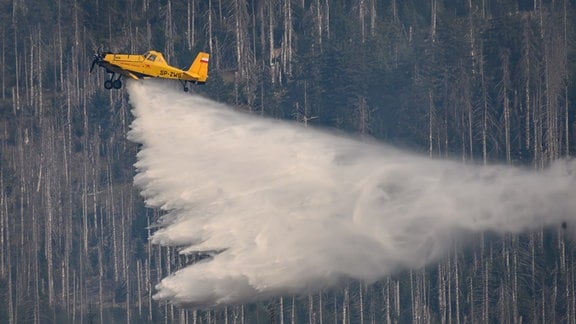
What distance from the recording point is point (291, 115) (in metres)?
97.2

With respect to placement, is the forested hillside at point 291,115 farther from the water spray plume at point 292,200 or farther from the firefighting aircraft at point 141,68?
the firefighting aircraft at point 141,68

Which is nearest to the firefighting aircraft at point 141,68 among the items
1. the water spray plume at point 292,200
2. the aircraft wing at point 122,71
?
the aircraft wing at point 122,71

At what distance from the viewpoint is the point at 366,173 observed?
60.5 m

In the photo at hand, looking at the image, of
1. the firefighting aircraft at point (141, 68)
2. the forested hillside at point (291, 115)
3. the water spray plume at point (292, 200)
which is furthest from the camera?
the forested hillside at point (291, 115)

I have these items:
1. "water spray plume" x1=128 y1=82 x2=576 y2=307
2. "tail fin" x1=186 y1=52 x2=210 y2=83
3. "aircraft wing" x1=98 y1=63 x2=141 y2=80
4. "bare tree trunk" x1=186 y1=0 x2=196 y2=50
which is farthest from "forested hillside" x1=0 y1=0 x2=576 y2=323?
"aircraft wing" x1=98 y1=63 x2=141 y2=80

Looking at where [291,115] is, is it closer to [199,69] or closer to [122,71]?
[199,69]

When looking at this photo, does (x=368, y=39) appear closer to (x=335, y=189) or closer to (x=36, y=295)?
(x=36, y=295)

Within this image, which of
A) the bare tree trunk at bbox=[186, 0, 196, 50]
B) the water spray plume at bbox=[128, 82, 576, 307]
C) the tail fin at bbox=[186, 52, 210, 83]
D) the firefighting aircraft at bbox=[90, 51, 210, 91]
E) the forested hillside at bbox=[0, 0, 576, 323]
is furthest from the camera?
the bare tree trunk at bbox=[186, 0, 196, 50]

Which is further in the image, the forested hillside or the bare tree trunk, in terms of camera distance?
the bare tree trunk

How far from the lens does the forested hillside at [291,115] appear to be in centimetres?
8700

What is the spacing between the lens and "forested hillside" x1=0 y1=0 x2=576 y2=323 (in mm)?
87000

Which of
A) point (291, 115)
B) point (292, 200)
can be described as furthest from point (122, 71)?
point (291, 115)

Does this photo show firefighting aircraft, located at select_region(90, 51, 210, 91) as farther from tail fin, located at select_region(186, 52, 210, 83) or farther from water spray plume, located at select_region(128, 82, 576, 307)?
water spray plume, located at select_region(128, 82, 576, 307)

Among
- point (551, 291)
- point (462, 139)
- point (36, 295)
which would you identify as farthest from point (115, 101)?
point (551, 291)
